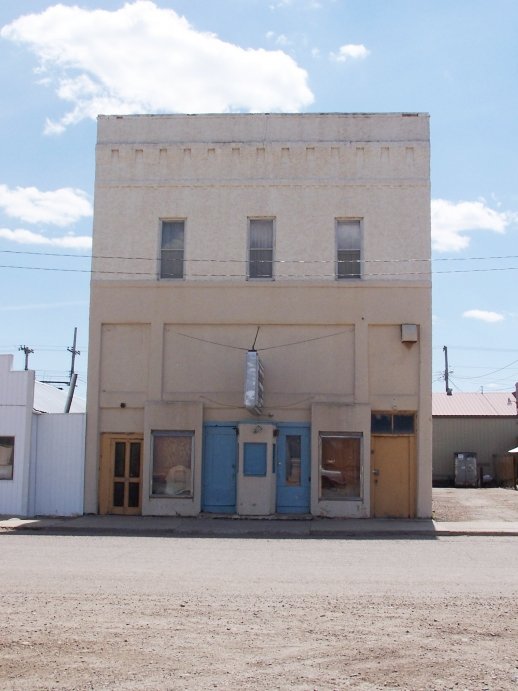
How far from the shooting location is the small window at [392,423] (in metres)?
21.7

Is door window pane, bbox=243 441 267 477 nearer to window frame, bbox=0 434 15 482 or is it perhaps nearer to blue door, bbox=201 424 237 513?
blue door, bbox=201 424 237 513

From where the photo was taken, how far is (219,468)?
21703mm

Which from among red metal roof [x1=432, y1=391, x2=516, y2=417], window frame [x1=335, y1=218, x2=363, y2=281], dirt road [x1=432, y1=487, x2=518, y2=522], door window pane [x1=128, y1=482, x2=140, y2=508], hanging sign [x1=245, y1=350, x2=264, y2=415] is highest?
window frame [x1=335, y1=218, x2=363, y2=281]

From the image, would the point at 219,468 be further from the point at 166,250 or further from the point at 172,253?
the point at 166,250

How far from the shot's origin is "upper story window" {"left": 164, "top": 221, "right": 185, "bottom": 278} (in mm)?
22547

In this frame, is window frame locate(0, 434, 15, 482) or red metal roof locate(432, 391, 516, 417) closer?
window frame locate(0, 434, 15, 482)

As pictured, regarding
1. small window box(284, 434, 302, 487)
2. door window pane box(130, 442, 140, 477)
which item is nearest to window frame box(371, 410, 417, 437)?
small window box(284, 434, 302, 487)

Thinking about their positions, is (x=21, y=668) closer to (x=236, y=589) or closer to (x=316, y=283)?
(x=236, y=589)

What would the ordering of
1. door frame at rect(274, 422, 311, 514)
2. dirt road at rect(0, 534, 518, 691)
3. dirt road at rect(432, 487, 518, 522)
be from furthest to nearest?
1. dirt road at rect(432, 487, 518, 522)
2. door frame at rect(274, 422, 311, 514)
3. dirt road at rect(0, 534, 518, 691)

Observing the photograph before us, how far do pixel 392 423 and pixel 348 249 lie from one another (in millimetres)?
4441

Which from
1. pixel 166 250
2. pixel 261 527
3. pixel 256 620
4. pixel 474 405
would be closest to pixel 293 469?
pixel 261 527

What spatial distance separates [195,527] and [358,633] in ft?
36.7

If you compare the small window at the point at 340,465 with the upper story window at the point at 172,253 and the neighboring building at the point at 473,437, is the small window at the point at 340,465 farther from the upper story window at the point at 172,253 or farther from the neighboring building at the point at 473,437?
the neighboring building at the point at 473,437

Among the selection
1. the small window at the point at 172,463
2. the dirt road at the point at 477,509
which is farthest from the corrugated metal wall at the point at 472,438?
the small window at the point at 172,463
